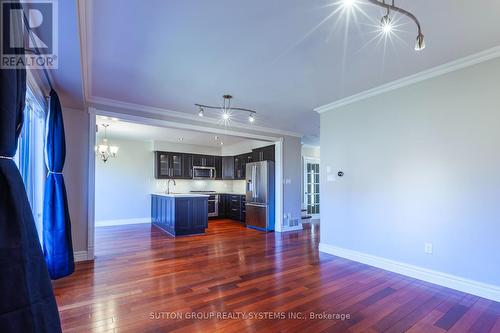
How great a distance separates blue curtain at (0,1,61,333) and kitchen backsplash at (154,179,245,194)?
697 cm

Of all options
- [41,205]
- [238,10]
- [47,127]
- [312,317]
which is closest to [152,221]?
[41,205]

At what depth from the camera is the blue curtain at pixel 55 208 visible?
310 centimetres

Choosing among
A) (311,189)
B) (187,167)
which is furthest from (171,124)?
(311,189)

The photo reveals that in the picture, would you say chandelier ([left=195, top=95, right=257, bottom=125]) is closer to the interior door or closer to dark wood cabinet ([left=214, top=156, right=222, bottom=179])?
dark wood cabinet ([left=214, top=156, right=222, bottom=179])

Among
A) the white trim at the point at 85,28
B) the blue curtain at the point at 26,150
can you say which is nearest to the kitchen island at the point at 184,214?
the blue curtain at the point at 26,150

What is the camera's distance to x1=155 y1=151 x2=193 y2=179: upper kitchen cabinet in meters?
7.68

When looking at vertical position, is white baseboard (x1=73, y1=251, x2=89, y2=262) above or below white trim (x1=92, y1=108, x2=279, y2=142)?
below

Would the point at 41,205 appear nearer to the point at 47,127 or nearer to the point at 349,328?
the point at 47,127

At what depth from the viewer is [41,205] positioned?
11.2 ft

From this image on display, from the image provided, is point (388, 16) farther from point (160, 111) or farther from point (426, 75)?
point (160, 111)

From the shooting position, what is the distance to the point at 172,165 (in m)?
7.90

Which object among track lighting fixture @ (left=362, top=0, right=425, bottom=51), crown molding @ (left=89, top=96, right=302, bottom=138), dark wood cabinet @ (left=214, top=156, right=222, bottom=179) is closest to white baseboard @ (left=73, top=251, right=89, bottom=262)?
crown molding @ (left=89, top=96, right=302, bottom=138)

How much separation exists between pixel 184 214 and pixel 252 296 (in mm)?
3448

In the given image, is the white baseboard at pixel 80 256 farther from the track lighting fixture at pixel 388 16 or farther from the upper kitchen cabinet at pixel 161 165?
the track lighting fixture at pixel 388 16
